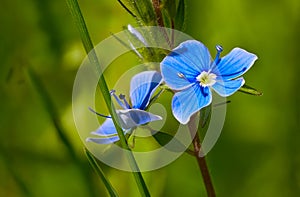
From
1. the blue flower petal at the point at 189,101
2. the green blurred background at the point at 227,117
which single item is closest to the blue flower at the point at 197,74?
the blue flower petal at the point at 189,101

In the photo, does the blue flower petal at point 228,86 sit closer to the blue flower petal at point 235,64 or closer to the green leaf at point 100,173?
the blue flower petal at point 235,64

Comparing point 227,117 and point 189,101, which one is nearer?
point 189,101

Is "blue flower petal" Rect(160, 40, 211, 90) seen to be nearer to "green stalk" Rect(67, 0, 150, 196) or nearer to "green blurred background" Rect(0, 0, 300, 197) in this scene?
"green stalk" Rect(67, 0, 150, 196)

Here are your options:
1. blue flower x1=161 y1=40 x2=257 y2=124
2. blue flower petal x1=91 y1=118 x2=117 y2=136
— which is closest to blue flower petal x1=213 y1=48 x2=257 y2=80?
blue flower x1=161 y1=40 x2=257 y2=124

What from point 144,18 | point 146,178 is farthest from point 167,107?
point 144,18

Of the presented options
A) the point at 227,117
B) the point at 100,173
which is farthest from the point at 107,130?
the point at 227,117

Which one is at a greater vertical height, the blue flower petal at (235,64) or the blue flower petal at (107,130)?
the blue flower petal at (235,64)

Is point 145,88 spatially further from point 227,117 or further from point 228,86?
point 227,117
